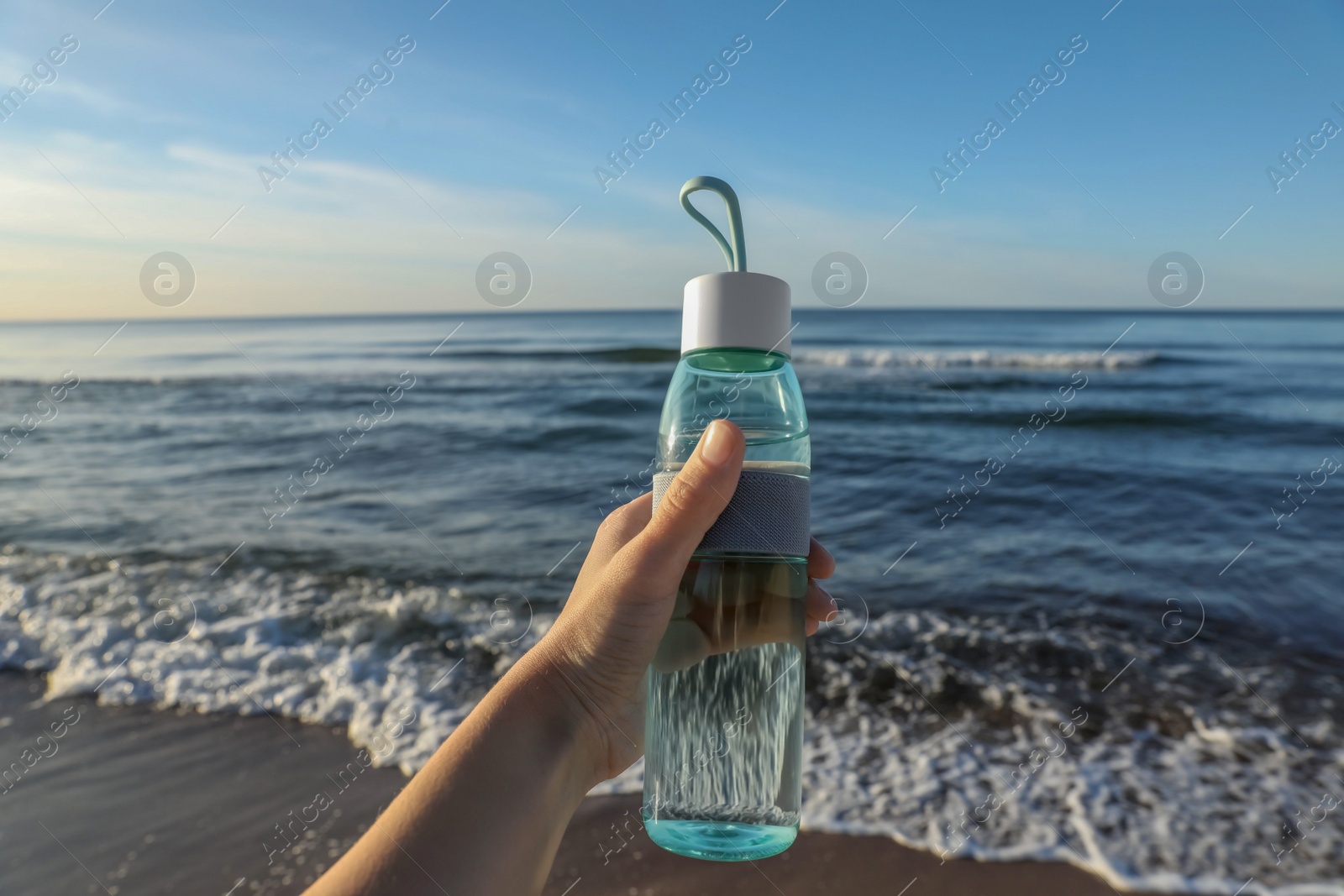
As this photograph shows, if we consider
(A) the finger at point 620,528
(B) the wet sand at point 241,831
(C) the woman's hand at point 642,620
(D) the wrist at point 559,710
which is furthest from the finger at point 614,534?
(B) the wet sand at point 241,831

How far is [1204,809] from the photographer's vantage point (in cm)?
330

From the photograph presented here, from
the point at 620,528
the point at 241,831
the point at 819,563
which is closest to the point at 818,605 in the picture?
the point at 819,563

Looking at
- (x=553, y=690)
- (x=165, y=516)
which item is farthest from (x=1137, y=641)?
(x=165, y=516)

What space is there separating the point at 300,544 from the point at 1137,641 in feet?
21.5

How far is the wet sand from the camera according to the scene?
2934mm

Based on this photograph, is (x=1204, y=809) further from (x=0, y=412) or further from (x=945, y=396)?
(x=0, y=412)

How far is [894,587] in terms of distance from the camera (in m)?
5.85

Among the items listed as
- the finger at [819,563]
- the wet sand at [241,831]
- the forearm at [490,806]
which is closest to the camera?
the forearm at [490,806]

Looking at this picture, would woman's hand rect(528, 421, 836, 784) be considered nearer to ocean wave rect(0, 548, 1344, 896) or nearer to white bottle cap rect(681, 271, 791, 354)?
white bottle cap rect(681, 271, 791, 354)

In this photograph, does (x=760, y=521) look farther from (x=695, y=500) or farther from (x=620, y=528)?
(x=620, y=528)

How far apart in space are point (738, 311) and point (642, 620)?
0.62 metres

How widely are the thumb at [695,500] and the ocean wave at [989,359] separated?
65.0 ft

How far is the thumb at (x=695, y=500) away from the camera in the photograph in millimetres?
1396

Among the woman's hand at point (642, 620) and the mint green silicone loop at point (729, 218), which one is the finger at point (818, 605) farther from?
the mint green silicone loop at point (729, 218)
